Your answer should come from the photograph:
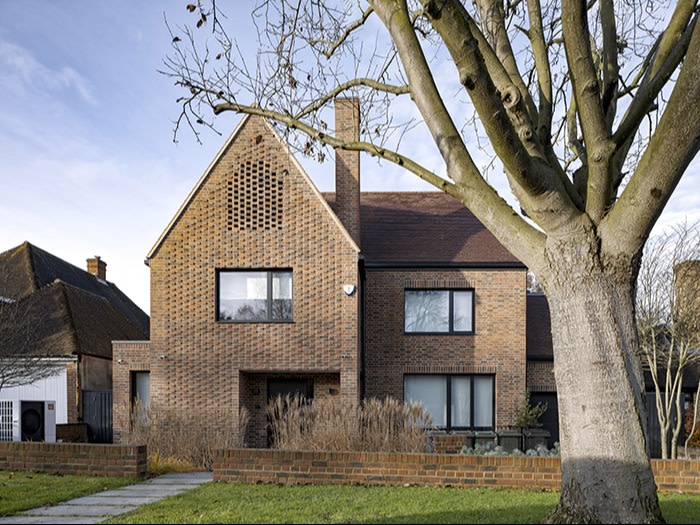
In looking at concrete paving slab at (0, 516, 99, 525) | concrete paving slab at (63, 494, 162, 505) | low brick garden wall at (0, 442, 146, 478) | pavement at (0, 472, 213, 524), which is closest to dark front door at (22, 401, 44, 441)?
low brick garden wall at (0, 442, 146, 478)

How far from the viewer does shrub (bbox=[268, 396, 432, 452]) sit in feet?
38.2

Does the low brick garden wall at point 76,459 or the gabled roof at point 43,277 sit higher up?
the gabled roof at point 43,277

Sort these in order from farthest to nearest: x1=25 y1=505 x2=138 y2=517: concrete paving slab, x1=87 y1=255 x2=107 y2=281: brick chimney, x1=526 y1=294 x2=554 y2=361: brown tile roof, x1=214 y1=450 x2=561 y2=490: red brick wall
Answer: x1=87 y1=255 x2=107 y2=281: brick chimney < x1=526 y1=294 x2=554 y2=361: brown tile roof < x1=214 y1=450 x2=561 y2=490: red brick wall < x1=25 y1=505 x2=138 y2=517: concrete paving slab

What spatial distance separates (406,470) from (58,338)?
14.3m

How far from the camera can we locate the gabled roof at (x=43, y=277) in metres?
24.0

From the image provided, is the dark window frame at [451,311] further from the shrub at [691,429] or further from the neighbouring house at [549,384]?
the shrub at [691,429]

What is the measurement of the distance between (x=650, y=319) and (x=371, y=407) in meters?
7.31

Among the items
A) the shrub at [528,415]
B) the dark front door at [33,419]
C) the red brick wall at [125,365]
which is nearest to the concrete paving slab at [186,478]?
the red brick wall at [125,365]

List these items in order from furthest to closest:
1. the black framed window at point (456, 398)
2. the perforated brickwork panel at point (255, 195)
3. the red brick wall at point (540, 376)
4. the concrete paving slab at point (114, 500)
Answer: the red brick wall at point (540, 376), the black framed window at point (456, 398), the perforated brickwork panel at point (255, 195), the concrete paving slab at point (114, 500)

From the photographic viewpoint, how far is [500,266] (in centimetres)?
1770

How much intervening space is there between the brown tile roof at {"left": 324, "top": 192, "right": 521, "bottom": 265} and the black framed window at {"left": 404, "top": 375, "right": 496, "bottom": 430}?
314 cm

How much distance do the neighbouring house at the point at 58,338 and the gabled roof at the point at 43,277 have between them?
1.8 inches

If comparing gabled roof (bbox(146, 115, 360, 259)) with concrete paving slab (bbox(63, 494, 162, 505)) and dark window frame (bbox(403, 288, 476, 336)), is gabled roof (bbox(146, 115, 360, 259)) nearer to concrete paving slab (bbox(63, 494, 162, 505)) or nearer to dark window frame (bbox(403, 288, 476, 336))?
dark window frame (bbox(403, 288, 476, 336))

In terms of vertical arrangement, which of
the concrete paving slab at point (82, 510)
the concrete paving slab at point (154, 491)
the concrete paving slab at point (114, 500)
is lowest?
the concrete paving slab at point (154, 491)
